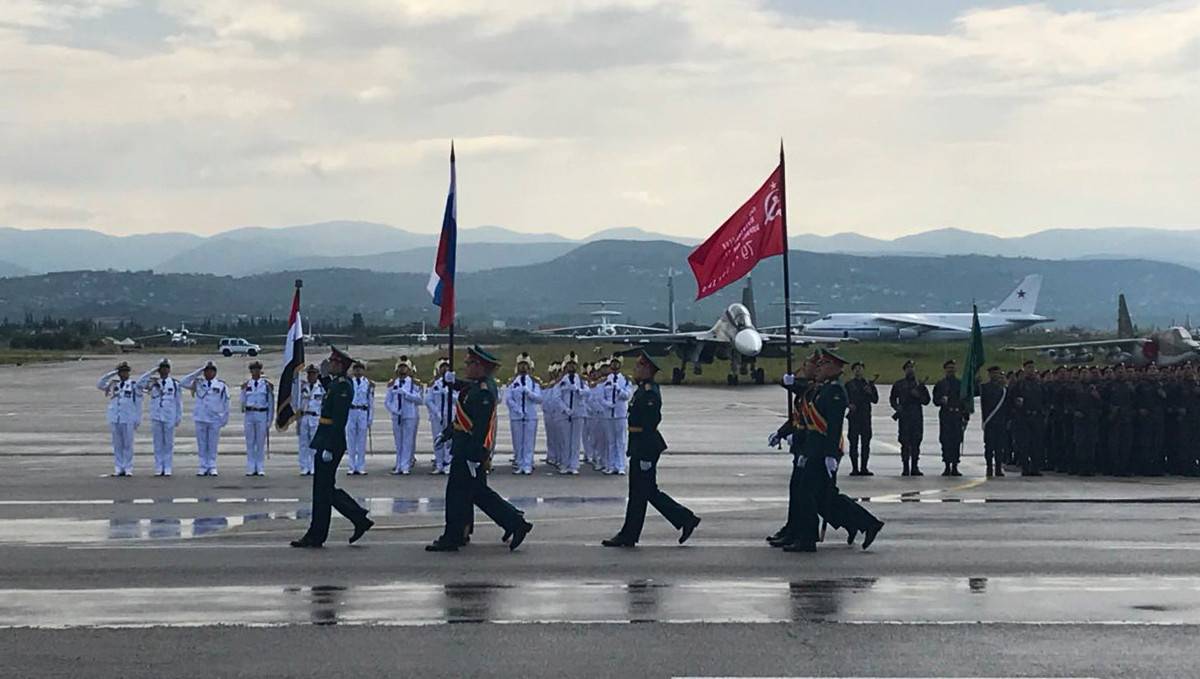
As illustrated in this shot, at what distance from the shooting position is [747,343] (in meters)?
50.5

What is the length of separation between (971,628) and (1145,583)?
2.61 m

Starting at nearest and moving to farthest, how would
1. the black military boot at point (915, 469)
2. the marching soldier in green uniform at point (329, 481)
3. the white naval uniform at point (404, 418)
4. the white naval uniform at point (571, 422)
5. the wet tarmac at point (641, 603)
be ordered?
1. the wet tarmac at point (641, 603)
2. the marching soldier in green uniform at point (329, 481)
3. the black military boot at point (915, 469)
4. the white naval uniform at point (404, 418)
5. the white naval uniform at point (571, 422)

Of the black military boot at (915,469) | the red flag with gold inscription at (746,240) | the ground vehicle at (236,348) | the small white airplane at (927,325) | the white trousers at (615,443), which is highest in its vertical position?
the red flag with gold inscription at (746,240)

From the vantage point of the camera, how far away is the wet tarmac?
10.3m

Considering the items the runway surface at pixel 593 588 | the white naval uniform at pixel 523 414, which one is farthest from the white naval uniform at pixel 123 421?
the white naval uniform at pixel 523 414

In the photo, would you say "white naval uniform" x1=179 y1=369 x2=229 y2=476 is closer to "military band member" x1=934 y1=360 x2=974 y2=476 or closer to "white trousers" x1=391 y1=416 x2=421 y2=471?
"white trousers" x1=391 y1=416 x2=421 y2=471

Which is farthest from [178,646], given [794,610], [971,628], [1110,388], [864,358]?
[864,358]

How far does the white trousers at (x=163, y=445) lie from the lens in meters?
21.3

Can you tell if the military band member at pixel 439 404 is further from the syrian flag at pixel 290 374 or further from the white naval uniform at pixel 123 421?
the white naval uniform at pixel 123 421

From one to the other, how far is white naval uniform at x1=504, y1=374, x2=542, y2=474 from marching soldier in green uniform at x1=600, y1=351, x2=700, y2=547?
7525 mm

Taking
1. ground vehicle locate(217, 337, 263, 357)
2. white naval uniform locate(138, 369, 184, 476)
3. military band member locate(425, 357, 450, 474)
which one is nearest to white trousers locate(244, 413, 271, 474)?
white naval uniform locate(138, 369, 184, 476)

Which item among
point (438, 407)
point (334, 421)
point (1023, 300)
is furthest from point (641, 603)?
point (1023, 300)

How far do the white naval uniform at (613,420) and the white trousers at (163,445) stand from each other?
19.9 ft

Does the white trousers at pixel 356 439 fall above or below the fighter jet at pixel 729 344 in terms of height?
below
